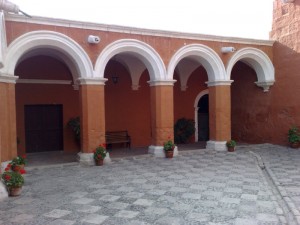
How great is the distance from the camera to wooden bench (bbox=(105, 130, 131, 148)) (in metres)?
11.9

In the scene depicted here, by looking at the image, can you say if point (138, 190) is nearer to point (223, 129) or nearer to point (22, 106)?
point (223, 129)

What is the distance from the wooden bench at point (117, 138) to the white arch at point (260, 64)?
5.63 metres

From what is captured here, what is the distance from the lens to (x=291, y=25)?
11.2m

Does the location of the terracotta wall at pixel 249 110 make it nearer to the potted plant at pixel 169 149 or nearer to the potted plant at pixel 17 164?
the potted plant at pixel 169 149

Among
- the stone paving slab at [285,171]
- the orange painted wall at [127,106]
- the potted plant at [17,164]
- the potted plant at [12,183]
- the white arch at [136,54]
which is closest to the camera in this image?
the stone paving slab at [285,171]

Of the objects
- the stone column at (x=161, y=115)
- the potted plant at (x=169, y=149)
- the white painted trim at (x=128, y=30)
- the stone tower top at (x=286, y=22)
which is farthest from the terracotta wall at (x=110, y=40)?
the potted plant at (x=169, y=149)

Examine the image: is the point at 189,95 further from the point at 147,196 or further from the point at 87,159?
the point at 147,196

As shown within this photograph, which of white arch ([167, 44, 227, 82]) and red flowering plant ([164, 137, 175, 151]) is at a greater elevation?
white arch ([167, 44, 227, 82])

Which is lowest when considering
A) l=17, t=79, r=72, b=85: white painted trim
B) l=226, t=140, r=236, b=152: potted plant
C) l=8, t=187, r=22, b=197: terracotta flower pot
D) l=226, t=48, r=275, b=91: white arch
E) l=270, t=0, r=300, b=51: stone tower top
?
l=8, t=187, r=22, b=197: terracotta flower pot

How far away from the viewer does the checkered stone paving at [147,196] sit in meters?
4.64

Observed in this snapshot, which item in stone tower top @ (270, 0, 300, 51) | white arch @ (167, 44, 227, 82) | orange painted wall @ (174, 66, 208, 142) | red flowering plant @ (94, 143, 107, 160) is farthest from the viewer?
orange painted wall @ (174, 66, 208, 142)

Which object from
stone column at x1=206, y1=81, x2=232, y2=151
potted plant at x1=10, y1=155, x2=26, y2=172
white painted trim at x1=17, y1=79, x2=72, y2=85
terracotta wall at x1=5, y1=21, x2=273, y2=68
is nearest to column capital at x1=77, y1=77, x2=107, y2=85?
terracotta wall at x1=5, y1=21, x2=273, y2=68

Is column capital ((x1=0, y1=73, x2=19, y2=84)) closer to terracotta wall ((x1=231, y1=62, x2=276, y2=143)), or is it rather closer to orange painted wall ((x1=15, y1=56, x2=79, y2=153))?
orange painted wall ((x1=15, y1=56, x2=79, y2=153))

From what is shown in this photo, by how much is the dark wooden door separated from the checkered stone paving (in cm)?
317
